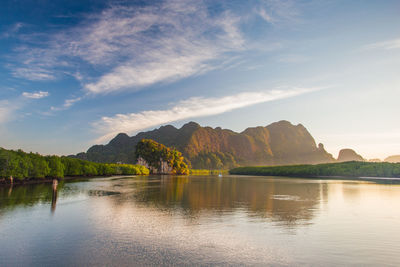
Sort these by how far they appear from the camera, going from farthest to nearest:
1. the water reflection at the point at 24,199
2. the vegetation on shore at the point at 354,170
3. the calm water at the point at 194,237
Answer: the vegetation on shore at the point at 354,170 → the water reflection at the point at 24,199 → the calm water at the point at 194,237

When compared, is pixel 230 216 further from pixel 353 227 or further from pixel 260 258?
pixel 260 258

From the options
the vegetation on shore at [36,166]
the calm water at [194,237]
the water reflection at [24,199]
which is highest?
the vegetation on shore at [36,166]

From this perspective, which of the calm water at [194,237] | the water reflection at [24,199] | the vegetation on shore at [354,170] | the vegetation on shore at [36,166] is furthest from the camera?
the vegetation on shore at [354,170]

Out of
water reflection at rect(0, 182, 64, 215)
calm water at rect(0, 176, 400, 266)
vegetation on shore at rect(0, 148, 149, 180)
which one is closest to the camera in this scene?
calm water at rect(0, 176, 400, 266)

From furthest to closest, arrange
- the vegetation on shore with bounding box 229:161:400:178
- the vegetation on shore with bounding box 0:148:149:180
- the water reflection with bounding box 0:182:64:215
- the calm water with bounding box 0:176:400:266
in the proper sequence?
the vegetation on shore with bounding box 229:161:400:178 → the vegetation on shore with bounding box 0:148:149:180 → the water reflection with bounding box 0:182:64:215 → the calm water with bounding box 0:176:400:266

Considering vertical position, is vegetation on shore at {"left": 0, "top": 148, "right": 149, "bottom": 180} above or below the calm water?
above

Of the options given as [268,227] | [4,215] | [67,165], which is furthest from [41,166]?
[268,227]

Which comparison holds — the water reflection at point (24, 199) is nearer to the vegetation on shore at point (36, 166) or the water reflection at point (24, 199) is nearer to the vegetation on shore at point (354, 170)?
the vegetation on shore at point (36, 166)

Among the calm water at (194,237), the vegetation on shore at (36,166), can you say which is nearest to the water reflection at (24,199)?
the calm water at (194,237)

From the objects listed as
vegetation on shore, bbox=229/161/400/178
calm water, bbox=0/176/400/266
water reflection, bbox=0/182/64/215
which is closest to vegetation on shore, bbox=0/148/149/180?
water reflection, bbox=0/182/64/215

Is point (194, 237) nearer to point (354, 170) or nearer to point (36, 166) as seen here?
point (36, 166)

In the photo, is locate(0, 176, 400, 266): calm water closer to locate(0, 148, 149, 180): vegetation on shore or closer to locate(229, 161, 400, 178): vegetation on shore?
locate(0, 148, 149, 180): vegetation on shore

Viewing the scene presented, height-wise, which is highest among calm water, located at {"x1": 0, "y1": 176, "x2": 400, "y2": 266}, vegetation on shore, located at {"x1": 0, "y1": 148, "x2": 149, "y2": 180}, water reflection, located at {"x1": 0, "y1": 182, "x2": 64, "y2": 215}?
vegetation on shore, located at {"x1": 0, "y1": 148, "x2": 149, "y2": 180}

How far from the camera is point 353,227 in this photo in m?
20.3
